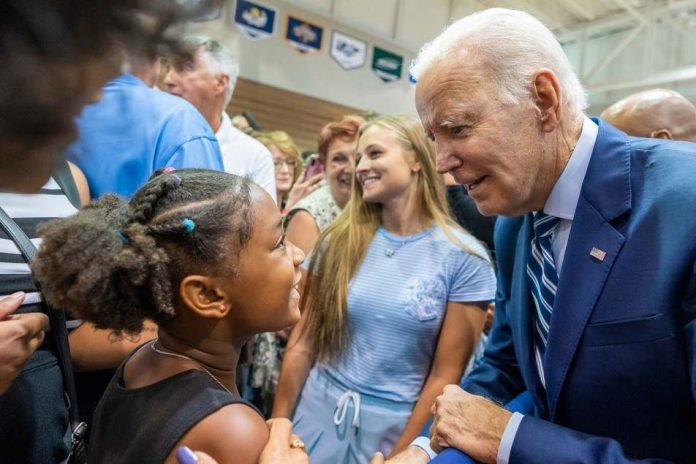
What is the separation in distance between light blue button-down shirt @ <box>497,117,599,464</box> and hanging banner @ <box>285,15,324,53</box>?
6115mm

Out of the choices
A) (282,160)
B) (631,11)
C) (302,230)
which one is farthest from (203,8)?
(631,11)

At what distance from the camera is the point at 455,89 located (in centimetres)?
123

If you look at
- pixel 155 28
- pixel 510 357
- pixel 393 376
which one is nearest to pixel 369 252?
pixel 393 376

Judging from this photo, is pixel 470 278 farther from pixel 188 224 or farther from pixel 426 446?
pixel 188 224

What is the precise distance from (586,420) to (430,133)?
0.76m

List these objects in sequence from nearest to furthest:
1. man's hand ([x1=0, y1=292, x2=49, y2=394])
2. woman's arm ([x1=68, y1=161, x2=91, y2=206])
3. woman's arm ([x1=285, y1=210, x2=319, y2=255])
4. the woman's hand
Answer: man's hand ([x1=0, y1=292, x2=49, y2=394]), woman's arm ([x1=68, y1=161, x2=91, y2=206]), woman's arm ([x1=285, y1=210, x2=319, y2=255]), the woman's hand

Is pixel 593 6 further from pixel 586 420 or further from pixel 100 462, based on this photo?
pixel 100 462

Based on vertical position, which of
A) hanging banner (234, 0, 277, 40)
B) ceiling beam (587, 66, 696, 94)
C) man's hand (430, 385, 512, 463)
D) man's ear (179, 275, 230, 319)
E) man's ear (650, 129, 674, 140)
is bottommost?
man's hand (430, 385, 512, 463)

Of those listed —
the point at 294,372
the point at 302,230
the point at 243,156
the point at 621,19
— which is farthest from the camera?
the point at 621,19

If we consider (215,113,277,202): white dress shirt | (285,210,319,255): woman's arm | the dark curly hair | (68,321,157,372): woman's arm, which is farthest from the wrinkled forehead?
(215,113,277,202): white dress shirt

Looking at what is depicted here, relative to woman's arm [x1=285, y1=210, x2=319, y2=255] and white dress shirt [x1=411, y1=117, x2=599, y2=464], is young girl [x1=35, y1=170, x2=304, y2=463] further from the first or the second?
woman's arm [x1=285, y1=210, x2=319, y2=255]

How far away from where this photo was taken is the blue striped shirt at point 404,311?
178cm

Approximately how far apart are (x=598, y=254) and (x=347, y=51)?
22.9 feet

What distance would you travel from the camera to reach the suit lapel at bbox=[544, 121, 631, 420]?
3.45 feet
